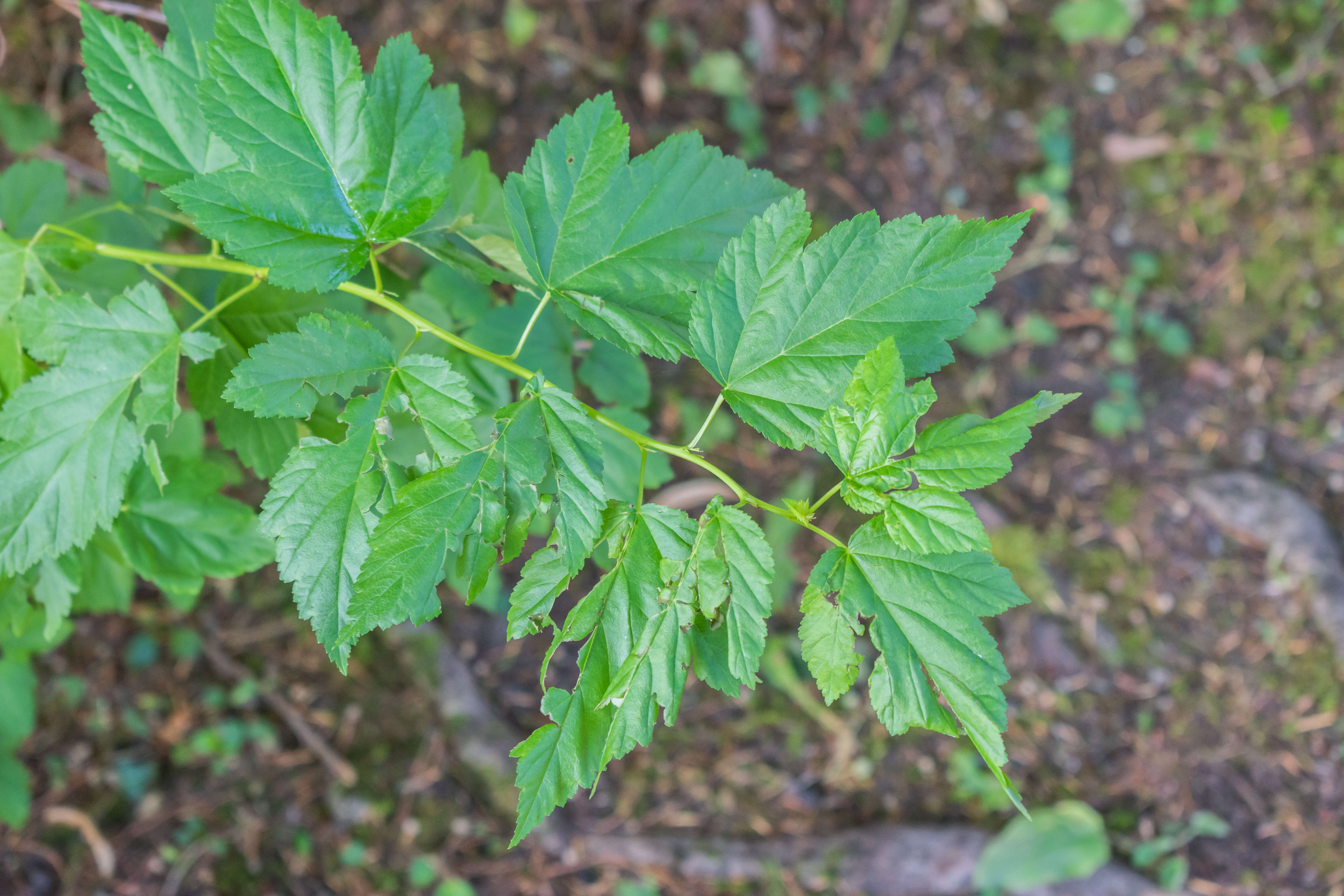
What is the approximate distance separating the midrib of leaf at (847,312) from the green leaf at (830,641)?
1.07 ft

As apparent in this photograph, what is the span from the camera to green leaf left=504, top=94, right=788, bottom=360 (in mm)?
1221

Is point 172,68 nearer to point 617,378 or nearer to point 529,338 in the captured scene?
point 529,338

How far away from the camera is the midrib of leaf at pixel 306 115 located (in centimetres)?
117

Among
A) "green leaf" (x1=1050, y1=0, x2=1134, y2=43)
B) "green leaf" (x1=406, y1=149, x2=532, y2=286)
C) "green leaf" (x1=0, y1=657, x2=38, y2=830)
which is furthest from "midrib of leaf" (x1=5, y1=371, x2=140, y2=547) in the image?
"green leaf" (x1=1050, y1=0, x2=1134, y2=43)

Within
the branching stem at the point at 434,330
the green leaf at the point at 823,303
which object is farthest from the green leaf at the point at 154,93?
the green leaf at the point at 823,303

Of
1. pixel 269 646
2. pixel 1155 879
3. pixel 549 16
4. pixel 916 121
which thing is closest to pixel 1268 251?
pixel 916 121

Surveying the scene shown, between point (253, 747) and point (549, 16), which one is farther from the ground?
point (549, 16)

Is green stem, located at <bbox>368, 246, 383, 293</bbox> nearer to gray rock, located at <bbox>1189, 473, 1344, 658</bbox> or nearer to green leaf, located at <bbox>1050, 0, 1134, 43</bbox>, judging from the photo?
gray rock, located at <bbox>1189, 473, 1344, 658</bbox>

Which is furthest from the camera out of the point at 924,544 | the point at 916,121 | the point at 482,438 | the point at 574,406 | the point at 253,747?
the point at 916,121

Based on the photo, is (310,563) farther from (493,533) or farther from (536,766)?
(536,766)

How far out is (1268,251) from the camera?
3.69 m

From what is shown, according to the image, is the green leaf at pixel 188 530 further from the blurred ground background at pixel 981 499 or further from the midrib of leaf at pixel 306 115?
the blurred ground background at pixel 981 499

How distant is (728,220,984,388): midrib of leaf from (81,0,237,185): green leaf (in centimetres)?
96

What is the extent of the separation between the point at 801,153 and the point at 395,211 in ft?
8.96
